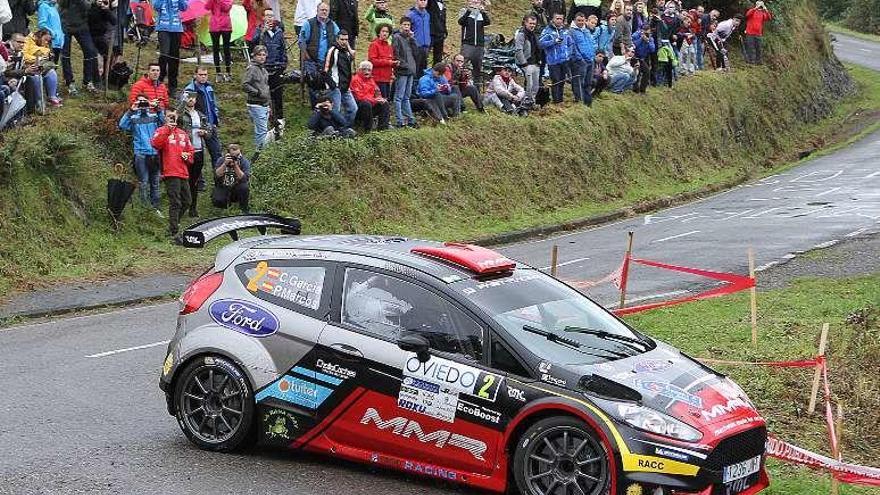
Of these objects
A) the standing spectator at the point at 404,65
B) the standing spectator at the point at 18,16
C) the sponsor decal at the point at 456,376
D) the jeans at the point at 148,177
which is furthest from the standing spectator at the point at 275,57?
the sponsor decal at the point at 456,376

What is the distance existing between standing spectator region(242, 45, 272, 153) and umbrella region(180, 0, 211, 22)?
3171mm

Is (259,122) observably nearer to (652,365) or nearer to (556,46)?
(556,46)

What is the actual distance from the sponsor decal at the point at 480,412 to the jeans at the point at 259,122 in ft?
50.5

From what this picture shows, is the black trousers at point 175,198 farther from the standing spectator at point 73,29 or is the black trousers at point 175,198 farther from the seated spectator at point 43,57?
the standing spectator at point 73,29

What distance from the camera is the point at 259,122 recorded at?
23.8 metres

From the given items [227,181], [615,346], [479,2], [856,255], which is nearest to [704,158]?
[479,2]

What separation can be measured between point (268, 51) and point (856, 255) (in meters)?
11.6

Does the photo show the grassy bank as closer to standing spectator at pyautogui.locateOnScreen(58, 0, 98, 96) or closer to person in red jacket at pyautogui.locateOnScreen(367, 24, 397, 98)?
person in red jacket at pyautogui.locateOnScreen(367, 24, 397, 98)

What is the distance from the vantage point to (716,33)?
42.5m

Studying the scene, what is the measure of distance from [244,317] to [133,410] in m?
2.03

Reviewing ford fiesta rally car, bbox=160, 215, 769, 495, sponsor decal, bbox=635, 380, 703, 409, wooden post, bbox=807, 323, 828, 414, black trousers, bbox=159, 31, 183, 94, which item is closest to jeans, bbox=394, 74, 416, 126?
black trousers, bbox=159, 31, 183, 94

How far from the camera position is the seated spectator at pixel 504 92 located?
98.6ft

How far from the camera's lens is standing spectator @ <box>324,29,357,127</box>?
2388 cm

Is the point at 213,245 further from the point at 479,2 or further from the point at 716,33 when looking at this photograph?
the point at 716,33
